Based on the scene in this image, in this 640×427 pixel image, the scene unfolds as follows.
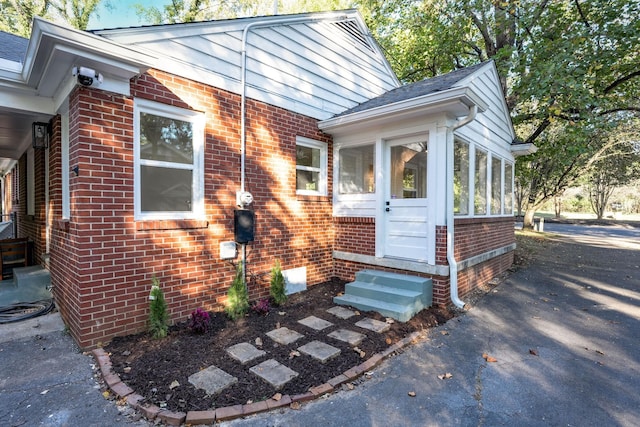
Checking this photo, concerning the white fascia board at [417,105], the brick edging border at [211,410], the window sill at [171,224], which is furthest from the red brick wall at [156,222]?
the white fascia board at [417,105]

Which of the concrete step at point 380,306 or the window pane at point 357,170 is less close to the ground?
the window pane at point 357,170

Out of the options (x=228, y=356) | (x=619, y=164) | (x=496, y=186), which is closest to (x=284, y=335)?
(x=228, y=356)

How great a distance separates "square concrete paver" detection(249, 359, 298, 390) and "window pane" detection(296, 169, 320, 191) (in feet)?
10.9

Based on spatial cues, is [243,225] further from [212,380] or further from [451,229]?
[451,229]

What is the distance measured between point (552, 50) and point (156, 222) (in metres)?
9.79

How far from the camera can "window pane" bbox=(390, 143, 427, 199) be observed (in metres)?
5.22

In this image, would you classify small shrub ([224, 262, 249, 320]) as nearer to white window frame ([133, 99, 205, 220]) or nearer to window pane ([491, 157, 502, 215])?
white window frame ([133, 99, 205, 220])

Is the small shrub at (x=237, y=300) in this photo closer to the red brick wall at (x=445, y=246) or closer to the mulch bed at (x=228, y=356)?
the mulch bed at (x=228, y=356)

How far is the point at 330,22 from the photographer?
6.45 metres

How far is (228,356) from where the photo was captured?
3336mm

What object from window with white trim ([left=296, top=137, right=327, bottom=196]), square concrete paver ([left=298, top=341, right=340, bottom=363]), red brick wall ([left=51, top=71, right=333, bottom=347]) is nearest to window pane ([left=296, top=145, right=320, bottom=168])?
window with white trim ([left=296, top=137, right=327, bottom=196])

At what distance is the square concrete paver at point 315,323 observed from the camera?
4.10 m

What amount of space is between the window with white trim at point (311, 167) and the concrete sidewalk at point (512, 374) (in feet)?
10.7

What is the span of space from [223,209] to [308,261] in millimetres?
2023
